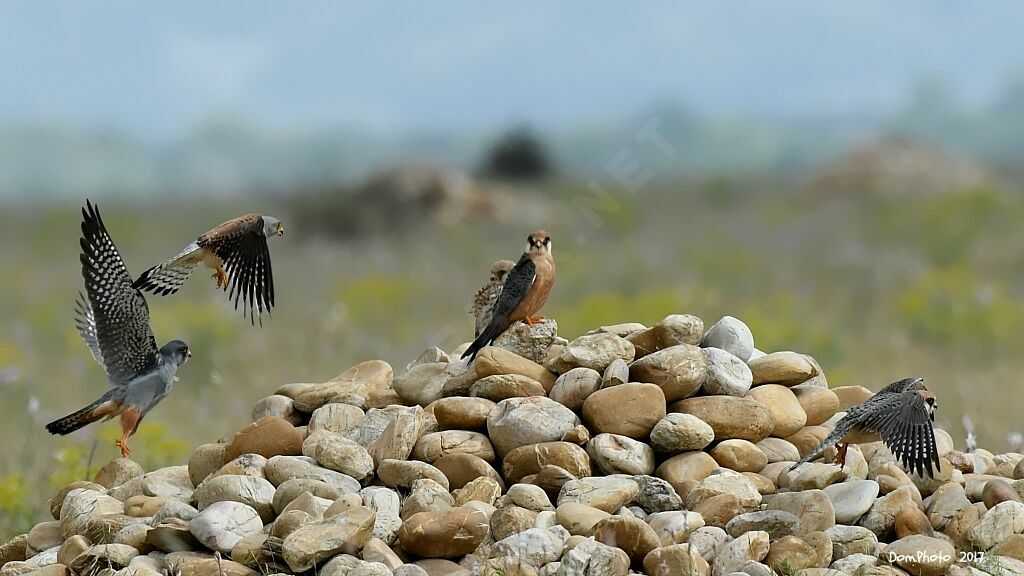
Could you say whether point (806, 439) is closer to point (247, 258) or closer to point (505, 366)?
point (505, 366)

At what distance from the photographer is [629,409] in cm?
482

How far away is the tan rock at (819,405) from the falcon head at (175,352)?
2654 mm

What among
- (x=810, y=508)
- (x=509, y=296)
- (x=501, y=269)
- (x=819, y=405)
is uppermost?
(x=501, y=269)

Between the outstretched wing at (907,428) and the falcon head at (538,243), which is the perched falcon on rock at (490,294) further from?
the outstretched wing at (907,428)

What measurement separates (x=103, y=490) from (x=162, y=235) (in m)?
16.5

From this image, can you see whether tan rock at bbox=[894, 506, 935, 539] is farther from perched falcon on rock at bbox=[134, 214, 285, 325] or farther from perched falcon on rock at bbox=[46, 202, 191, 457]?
perched falcon on rock at bbox=[46, 202, 191, 457]

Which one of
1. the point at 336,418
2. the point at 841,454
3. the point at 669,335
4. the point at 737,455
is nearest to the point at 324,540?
the point at 336,418

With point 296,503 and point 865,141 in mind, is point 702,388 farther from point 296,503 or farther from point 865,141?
point 865,141

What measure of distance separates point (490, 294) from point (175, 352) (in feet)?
4.86

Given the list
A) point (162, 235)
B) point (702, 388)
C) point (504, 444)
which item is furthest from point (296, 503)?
point (162, 235)

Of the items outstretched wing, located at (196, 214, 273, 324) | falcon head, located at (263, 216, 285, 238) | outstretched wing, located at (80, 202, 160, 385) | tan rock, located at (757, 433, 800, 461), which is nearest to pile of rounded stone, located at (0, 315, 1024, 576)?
tan rock, located at (757, 433, 800, 461)

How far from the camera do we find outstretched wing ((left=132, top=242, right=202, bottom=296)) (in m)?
4.42

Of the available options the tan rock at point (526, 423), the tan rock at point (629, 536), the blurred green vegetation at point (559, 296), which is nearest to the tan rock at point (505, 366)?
the tan rock at point (526, 423)

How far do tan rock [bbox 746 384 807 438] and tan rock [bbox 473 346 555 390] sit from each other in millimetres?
885
